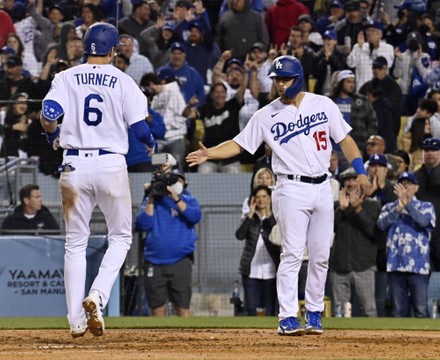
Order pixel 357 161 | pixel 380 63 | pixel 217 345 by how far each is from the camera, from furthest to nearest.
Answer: pixel 380 63, pixel 357 161, pixel 217 345

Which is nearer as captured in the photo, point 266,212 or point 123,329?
point 123,329

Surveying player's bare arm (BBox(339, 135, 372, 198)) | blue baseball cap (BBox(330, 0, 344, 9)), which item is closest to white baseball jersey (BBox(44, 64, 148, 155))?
player's bare arm (BBox(339, 135, 372, 198))

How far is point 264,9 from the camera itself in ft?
61.9

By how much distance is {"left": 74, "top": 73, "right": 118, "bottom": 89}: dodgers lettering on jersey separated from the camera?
8.30 metres

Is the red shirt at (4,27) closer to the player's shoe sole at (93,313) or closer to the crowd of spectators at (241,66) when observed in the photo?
the crowd of spectators at (241,66)

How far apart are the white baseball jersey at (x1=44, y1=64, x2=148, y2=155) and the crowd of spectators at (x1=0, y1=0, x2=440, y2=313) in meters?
5.77

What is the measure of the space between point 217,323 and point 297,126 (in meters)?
3.07

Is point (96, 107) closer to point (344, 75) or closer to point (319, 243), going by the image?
point (319, 243)

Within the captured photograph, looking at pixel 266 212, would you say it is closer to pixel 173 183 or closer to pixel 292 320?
pixel 173 183

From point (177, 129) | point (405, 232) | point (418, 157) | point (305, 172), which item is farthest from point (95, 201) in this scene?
point (418, 157)

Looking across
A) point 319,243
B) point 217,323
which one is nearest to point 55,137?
point 319,243

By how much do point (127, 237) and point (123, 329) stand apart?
6.53ft

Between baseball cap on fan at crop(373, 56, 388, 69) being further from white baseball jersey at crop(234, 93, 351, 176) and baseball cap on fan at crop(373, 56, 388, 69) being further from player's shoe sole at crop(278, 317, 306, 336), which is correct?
player's shoe sole at crop(278, 317, 306, 336)

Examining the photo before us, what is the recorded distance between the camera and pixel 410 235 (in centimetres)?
1307
